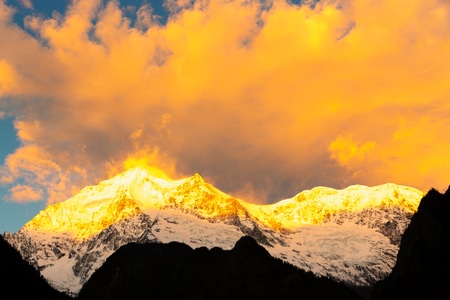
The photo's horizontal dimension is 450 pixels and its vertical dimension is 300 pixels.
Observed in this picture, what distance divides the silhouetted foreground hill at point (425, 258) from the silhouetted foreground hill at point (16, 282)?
112910 millimetres

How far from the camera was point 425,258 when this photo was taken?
16750 cm

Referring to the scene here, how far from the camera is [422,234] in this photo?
6826 inches

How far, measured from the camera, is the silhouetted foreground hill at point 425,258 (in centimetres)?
15612

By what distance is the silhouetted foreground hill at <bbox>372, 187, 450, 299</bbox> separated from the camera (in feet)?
512

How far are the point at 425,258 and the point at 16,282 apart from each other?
13148 centimetres

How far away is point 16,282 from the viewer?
188m

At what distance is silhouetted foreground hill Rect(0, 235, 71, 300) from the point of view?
181125 millimetres

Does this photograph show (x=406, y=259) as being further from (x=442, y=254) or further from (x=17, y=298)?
(x=17, y=298)

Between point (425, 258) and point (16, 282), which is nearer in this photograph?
point (425, 258)

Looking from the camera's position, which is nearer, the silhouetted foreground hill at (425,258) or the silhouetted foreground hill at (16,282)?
the silhouetted foreground hill at (425,258)

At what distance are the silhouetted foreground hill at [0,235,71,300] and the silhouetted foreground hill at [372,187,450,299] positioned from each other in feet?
370

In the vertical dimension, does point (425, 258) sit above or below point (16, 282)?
above

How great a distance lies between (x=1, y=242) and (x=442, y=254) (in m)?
146

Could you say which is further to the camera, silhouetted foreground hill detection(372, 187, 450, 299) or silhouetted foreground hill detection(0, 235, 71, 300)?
silhouetted foreground hill detection(0, 235, 71, 300)
